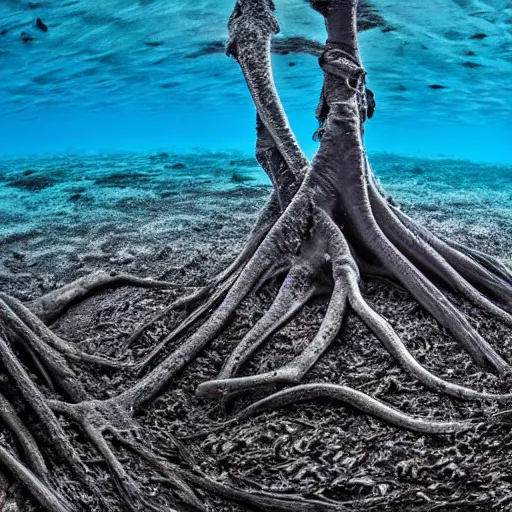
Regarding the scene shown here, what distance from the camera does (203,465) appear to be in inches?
104

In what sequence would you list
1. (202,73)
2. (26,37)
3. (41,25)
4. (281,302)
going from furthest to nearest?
(202,73)
(26,37)
(41,25)
(281,302)

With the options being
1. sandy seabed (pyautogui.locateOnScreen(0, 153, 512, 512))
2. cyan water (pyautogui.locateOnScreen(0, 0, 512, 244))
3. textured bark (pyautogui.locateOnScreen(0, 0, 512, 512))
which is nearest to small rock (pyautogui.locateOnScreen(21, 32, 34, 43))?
cyan water (pyautogui.locateOnScreen(0, 0, 512, 244))

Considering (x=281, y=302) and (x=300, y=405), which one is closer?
(x=300, y=405)

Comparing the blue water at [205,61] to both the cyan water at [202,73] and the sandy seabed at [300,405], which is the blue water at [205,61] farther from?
the sandy seabed at [300,405]

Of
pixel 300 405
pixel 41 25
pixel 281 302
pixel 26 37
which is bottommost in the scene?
pixel 300 405

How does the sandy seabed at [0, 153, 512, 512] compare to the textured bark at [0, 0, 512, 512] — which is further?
the textured bark at [0, 0, 512, 512]

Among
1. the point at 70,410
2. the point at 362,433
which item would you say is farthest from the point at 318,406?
the point at 70,410

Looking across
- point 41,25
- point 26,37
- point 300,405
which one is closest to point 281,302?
point 300,405

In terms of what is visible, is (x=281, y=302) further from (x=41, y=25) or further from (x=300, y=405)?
(x=41, y=25)

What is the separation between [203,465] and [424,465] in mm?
1152

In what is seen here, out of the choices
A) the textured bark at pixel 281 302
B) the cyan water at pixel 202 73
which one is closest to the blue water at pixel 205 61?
the cyan water at pixel 202 73

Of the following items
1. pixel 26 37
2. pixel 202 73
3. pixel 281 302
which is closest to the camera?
pixel 281 302

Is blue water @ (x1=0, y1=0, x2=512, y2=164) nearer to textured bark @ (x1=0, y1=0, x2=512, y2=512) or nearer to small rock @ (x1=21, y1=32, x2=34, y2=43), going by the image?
small rock @ (x1=21, y1=32, x2=34, y2=43)

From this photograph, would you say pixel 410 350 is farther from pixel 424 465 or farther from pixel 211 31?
pixel 211 31
